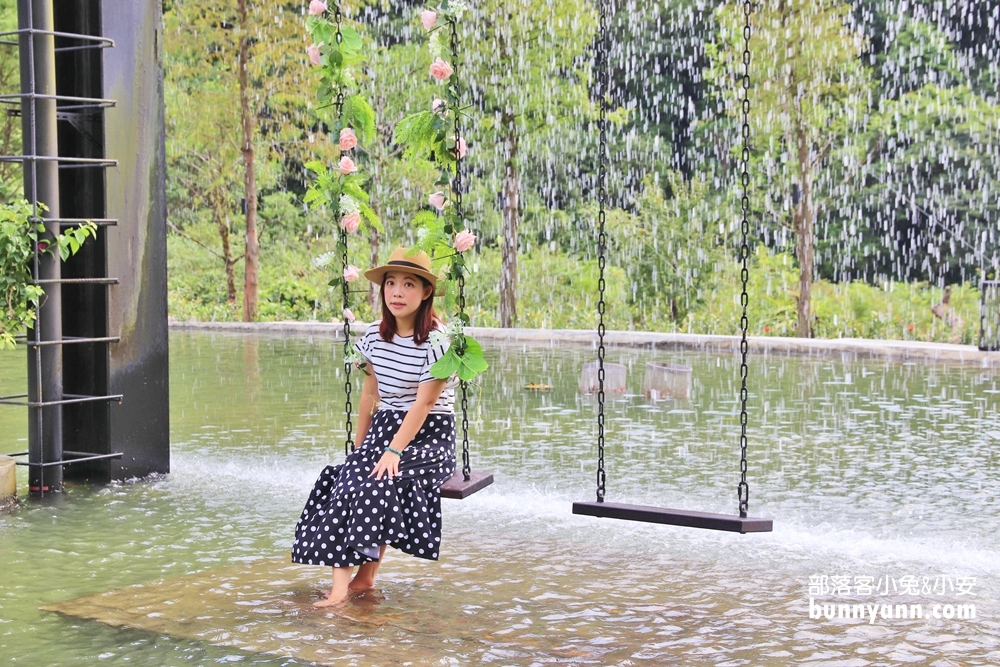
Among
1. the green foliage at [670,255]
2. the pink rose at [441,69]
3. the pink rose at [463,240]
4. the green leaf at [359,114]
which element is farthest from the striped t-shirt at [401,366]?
the green foliage at [670,255]

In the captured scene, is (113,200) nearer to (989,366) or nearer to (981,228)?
(989,366)

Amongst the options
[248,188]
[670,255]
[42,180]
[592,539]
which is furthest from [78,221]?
[248,188]

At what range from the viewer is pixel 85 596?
540cm

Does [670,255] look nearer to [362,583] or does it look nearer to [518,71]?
[518,71]

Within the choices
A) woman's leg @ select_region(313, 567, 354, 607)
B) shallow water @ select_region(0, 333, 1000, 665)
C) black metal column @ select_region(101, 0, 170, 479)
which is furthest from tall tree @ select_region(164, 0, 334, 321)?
woman's leg @ select_region(313, 567, 354, 607)

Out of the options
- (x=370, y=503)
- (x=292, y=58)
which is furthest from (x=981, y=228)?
(x=370, y=503)

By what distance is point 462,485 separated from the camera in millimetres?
5508

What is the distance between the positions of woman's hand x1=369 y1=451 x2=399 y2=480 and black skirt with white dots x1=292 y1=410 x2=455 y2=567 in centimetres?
3

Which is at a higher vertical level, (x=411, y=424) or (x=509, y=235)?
(x=509, y=235)

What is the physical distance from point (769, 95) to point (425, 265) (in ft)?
47.9

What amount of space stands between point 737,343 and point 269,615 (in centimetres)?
1242

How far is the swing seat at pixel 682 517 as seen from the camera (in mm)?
5328

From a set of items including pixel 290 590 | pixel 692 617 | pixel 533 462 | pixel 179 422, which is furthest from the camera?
pixel 179 422

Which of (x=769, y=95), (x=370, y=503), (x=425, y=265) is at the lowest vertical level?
(x=370, y=503)
